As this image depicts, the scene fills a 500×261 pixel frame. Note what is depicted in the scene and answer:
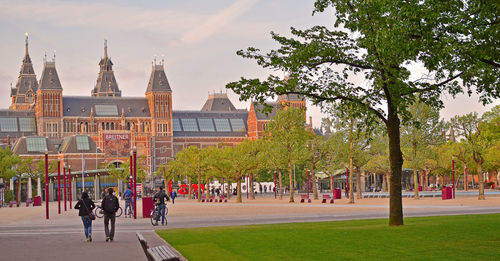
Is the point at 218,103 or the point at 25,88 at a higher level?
the point at 25,88

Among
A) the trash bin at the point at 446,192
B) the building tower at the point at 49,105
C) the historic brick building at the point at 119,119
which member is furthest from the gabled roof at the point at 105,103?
the trash bin at the point at 446,192

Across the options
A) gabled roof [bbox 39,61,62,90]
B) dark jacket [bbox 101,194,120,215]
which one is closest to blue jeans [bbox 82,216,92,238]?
dark jacket [bbox 101,194,120,215]

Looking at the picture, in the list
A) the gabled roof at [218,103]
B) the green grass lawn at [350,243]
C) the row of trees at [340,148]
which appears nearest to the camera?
the green grass lawn at [350,243]

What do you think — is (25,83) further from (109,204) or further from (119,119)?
(109,204)

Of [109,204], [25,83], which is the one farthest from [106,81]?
[109,204]

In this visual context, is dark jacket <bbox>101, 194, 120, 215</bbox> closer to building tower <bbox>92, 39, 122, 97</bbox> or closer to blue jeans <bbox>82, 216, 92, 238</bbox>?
blue jeans <bbox>82, 216, 92, 238</bbox>

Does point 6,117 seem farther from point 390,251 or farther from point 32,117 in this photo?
point 390,251

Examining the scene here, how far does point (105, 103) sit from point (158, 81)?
12947 millimetres

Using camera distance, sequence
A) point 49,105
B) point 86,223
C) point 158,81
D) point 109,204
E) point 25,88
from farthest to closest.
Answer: point 25,88 → point 158,81 → point 49,105 → point 109,204 → point 86,223

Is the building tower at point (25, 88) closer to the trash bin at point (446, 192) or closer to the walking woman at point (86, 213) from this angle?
the trash bin at point (446, 192)

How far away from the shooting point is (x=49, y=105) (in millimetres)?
162750

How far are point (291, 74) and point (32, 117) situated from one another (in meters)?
151

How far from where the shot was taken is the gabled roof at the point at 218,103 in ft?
642

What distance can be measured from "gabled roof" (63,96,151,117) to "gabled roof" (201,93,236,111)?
936 inches
